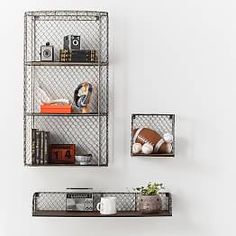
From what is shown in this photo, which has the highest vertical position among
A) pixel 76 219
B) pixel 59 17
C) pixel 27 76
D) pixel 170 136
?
pixel 59 17

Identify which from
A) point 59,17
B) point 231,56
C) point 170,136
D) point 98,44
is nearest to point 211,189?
point 170,136

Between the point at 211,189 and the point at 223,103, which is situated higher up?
the point at 223,103

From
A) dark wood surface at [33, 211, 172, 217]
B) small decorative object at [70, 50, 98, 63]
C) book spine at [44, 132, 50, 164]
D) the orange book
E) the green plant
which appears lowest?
dark wood surface at [33, 211, 172, 217]

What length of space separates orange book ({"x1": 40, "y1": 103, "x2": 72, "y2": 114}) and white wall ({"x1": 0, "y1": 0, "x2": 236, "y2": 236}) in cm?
18

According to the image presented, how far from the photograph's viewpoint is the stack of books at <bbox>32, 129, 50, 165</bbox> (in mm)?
2984

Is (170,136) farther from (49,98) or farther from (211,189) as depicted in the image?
(49,98)

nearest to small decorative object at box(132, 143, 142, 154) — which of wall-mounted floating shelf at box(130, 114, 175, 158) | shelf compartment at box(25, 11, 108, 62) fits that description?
wall-mounted floating shelf at box(130, 114, 175, 158)

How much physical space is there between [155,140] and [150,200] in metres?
0.29

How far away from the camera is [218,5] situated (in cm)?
311

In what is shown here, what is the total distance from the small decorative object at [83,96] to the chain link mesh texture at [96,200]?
44 centimetres

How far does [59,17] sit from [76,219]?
1000 mm

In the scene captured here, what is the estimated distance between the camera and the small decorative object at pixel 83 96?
9.83ft

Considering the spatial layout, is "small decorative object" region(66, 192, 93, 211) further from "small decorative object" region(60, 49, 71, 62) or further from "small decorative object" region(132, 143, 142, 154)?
"small decorative object" region(60, 49, 71, 62)

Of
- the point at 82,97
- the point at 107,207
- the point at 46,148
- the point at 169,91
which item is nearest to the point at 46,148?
the point at 46,148
